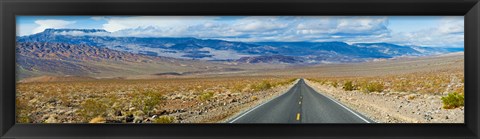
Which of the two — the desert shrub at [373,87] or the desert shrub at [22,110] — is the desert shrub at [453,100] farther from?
the desert shrub at [373,87]

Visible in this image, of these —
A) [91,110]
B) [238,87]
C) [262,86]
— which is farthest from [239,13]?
[262,86]

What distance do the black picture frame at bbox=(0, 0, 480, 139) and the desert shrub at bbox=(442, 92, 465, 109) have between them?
1205mm

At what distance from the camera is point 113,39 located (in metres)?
7.67

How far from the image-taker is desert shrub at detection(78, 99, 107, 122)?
7.80 m

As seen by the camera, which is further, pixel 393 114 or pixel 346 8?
pixel 393 114

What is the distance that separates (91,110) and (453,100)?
5.91m

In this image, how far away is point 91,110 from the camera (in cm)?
791

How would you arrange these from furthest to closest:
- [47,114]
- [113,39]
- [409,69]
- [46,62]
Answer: [409,69] → [46,62] → [113,39] → [47,114]

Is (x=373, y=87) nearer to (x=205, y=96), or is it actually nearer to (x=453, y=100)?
(x=205, y=96)

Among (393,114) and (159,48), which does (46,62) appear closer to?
(159,48)

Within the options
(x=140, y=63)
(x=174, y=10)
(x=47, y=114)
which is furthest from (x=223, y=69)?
(x=174, y=10)

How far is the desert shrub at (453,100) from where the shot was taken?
21.4 ft

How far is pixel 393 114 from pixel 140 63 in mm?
10316

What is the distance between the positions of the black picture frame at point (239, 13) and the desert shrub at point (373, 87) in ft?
26.3
